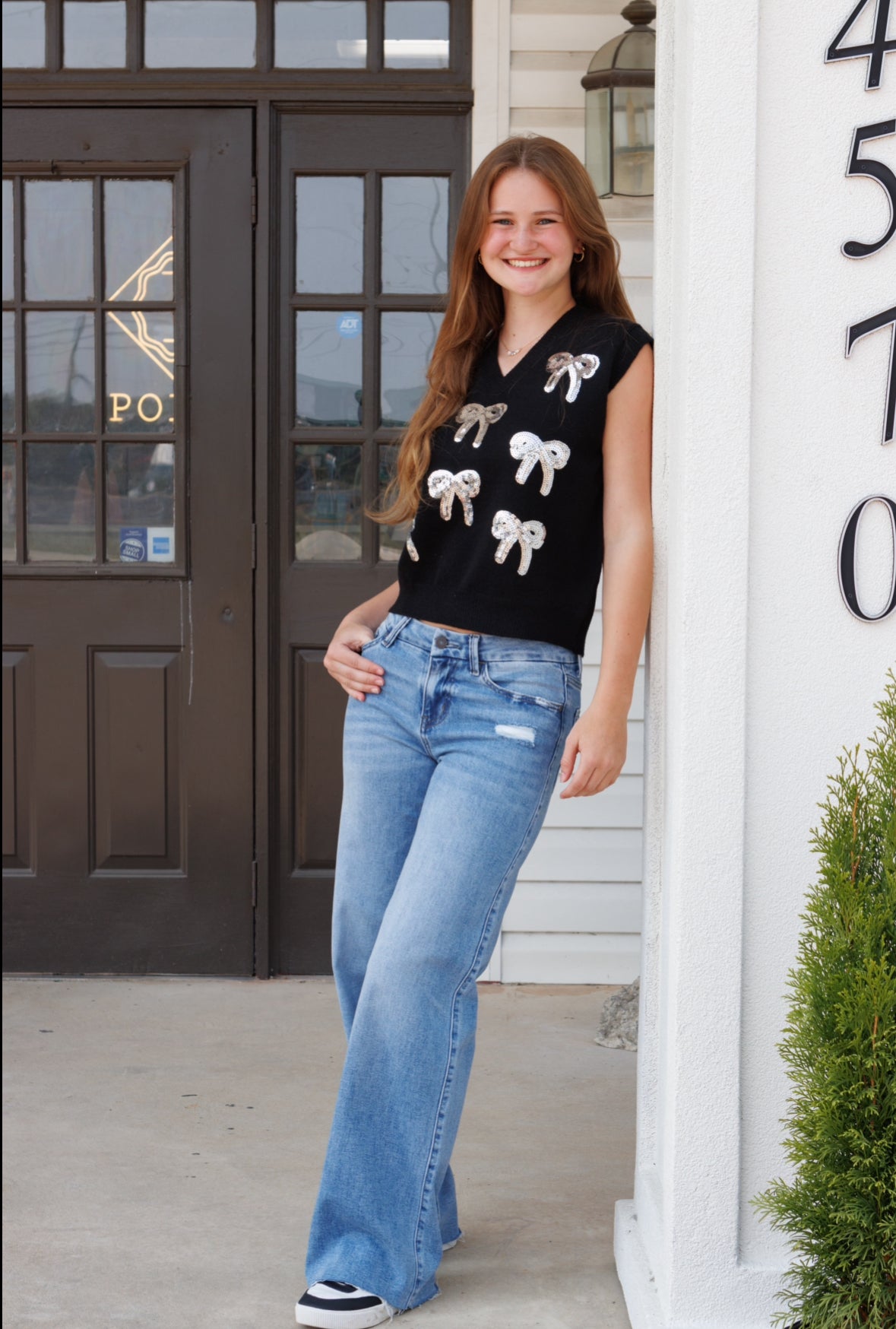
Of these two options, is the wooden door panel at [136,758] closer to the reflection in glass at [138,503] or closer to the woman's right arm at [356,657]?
the reflection in glass at [138,503]

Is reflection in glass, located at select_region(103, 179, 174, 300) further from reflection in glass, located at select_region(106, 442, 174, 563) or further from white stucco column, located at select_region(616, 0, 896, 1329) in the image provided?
white stucco column, located at select_region(616, 0, 896, 1329)

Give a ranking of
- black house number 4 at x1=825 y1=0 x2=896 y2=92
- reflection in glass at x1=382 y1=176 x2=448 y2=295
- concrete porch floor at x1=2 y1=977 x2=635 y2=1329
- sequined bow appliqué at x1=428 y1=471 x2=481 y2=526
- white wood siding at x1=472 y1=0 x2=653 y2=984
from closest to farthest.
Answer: black house number 4 at x1=825 y1=0 x2=896 y2=92, sequined bow appliqué at x1=428 y1=471 x2=481 y2=526, concrete porch floor at x1=2 y1=977 x2=635 y2=1329, white wood siding at x1=472 y1=0 x2=653 y2=984, reflection in glass at x1=382 y1=176 x2=448 y2=295

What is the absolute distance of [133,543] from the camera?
407 cm

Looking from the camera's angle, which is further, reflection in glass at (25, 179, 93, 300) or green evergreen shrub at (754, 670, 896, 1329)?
reflection in glass at (25, 179, 93, 300)

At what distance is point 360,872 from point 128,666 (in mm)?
1983

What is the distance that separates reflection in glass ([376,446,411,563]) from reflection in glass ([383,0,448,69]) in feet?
3.48

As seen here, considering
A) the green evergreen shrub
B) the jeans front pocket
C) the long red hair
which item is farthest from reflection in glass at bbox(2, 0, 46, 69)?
the green evergreen shrub

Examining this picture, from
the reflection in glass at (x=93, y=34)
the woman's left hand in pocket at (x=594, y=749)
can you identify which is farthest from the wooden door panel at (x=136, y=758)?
the woman's left hand in pocket at (x=594, y=749)

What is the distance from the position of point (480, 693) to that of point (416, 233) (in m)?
2.25

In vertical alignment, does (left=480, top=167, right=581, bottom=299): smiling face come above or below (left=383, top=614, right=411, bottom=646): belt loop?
above

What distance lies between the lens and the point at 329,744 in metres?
4.07

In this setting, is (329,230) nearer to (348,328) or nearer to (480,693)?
(348,328)

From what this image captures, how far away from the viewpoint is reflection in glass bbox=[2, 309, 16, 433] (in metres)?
4.06

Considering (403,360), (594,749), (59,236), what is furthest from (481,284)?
(59,236)
